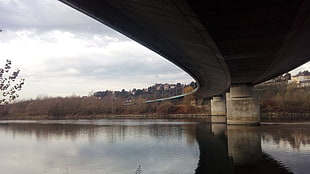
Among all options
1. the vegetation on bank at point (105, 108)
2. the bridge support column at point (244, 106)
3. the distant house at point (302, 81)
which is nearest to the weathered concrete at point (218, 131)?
the bridge support column at point (244, 106)

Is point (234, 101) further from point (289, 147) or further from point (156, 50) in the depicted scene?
point (156, 50)

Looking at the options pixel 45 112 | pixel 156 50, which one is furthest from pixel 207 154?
pixel 45 112

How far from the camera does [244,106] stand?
34.0 m

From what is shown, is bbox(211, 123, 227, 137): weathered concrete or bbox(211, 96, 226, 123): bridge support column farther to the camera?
bbox(211, 96, 226, 123): bridge support column

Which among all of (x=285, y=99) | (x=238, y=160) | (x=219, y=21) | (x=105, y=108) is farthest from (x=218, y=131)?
(x=105, y=108)

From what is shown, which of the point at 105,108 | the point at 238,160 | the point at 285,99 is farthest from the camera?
the point at 105,108

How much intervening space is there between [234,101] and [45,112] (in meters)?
91.6

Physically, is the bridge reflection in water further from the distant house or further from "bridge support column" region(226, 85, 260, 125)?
the distant house

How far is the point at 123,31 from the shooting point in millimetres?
12836

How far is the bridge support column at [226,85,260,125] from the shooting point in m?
33.6

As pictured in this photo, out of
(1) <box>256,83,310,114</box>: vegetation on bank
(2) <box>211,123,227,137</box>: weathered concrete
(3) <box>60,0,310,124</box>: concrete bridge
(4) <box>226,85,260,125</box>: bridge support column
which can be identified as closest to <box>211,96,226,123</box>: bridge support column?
(1) <box>256,83,310,114</box>: vegetation on bank

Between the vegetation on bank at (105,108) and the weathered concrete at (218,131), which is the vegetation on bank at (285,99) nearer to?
the vegetation on bank at (105,108)

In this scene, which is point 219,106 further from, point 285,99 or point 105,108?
point 105,108

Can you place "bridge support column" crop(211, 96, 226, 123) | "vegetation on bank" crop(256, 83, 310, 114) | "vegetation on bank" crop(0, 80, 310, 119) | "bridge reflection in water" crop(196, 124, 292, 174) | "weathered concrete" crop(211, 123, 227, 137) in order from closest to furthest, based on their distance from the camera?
"bridge reflection in water" crop(196, 124, 292, 174)
"weathered concrete" crop(211, 123, 227, 137)
"vegetation on bank" crop(256, 83, 310, 114)
"bridge support column" crop(211, 96, 226, 123)
"vegetation on bank" crop(0, 80, 310, 119)
